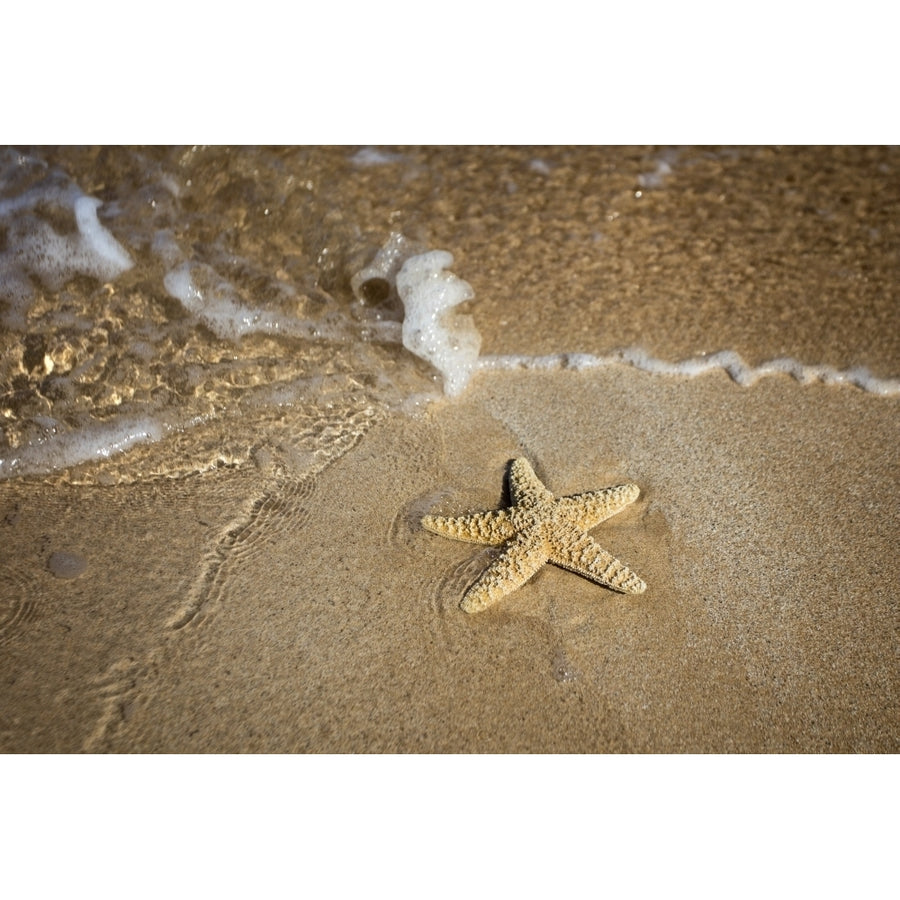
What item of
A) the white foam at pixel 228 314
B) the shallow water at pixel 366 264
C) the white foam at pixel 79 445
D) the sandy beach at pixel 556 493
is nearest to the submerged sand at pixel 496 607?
the sandy beach at pixel 556 493

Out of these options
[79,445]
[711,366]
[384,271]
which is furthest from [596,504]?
[79,445]

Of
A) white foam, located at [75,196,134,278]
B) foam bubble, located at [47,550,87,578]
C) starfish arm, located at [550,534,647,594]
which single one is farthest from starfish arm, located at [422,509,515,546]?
white foam, located at [75,196,134,278]

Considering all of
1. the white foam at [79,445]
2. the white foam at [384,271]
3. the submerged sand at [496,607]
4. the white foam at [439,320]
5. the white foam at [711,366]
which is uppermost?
the white foam at [384,271]

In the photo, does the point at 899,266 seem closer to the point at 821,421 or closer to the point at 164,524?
the point at 821,421

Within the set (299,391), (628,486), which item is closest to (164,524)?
(299,391)

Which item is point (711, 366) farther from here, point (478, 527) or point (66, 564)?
point (66, 564)

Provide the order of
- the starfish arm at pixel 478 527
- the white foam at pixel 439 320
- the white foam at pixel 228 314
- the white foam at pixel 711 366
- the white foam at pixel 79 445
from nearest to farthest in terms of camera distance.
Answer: the starfish arm at pixel 478 527, the white foam at pixel 79 445, the white foam at pixel 711 366, the white foam at pixel 439 320, the white foam at pixel 228 314

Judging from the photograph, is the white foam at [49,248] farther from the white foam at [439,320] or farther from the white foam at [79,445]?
the white foam at [439,320]
